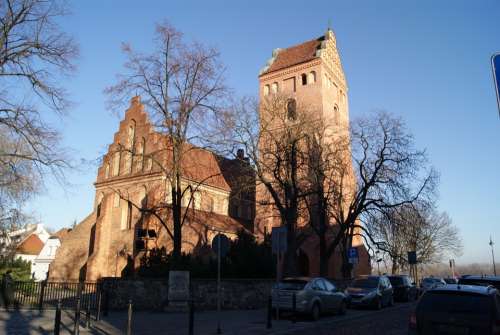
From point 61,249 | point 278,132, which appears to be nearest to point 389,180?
point 278,132

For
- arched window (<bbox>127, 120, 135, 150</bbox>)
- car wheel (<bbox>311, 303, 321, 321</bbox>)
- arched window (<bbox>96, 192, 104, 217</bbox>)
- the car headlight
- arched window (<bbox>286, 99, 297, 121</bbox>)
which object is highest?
arched window (<bbox>127, 120, 135, 150</bbox>)

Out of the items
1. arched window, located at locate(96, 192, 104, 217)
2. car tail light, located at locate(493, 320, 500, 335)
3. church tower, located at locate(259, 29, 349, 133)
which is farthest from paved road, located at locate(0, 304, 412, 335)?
church tower, located at locate(259, 29, 349, 133)

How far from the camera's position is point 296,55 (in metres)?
48.4

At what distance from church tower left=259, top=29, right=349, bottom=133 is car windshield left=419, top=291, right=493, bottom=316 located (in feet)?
116

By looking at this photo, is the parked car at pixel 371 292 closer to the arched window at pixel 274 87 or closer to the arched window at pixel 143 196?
the arched window at pixel 143 196

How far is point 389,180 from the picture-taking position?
2636 cm

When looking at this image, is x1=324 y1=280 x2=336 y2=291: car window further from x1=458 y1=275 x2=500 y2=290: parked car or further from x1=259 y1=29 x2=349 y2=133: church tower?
x1=259 y1=29 x2=349 y2=133: church tower

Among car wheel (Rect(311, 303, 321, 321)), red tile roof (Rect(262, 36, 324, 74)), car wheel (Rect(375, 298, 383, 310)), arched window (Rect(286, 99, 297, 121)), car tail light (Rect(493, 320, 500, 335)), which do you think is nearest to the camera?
car tail light (Rect(493, 320, 500, 335))

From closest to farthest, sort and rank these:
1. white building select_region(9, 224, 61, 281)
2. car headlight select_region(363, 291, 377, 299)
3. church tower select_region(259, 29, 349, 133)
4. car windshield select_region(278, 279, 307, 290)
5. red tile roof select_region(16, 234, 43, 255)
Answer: car windshield select_region(278, 279, 307, 290)
car headlight select_region(363, 291, 377, 299)
church tower select_region(259, 29, 349, 133)
white building select_region(9, 224, 61, 281)
red tile roof select_region(16, 234, 43, 255)

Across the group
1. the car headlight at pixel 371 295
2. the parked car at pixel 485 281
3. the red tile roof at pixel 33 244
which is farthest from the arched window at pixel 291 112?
the red tile roof at pixel 33 244

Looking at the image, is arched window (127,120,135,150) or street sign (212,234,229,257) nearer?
street sign (212,234,229,257)

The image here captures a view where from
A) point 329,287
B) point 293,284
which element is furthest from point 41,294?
point 329,287

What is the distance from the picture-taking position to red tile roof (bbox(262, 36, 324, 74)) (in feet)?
154

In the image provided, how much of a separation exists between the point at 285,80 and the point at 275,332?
3724cm
